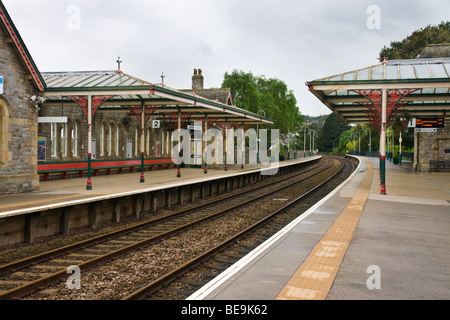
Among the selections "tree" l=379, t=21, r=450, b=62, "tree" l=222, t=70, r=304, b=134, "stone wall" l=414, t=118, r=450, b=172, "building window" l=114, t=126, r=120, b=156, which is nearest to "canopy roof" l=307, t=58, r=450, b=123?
"stone wall" l=414, t=118, r=450, b=172

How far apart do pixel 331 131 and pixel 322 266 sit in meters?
130

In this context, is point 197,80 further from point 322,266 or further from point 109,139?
point 322,266

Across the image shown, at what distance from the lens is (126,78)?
61.3 feet

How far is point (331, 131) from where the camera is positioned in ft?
434

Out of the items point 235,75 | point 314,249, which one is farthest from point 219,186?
point 235,75

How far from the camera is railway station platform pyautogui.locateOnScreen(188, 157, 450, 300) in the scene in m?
5.37

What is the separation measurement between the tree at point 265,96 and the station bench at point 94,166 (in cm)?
2403

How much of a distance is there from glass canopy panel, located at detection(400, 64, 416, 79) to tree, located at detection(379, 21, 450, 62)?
127ft

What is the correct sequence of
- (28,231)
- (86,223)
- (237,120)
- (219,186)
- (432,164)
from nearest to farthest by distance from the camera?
(28,231) < (86,223) < (219,186) < (432,164) < (237,120)

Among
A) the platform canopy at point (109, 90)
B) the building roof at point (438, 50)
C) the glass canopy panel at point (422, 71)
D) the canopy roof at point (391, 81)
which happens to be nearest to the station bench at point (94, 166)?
the platform canopy at point (109, 90)

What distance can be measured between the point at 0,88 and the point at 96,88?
12.5ft

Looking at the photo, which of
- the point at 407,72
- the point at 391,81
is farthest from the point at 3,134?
the point at 407,72

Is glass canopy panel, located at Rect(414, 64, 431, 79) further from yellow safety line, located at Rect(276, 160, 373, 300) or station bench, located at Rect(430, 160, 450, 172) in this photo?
station bench, located at Rect(430, 160, 450, 172)
